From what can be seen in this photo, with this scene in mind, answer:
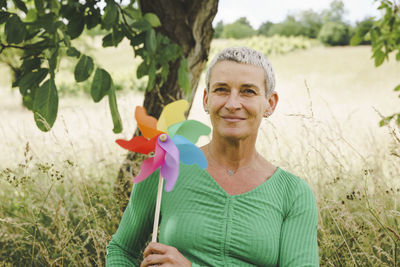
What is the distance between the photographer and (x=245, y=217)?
1.37 metres

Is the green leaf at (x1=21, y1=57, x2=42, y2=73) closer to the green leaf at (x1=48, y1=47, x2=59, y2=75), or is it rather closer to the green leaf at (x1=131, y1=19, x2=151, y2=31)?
the green leaf at (x1=48, y1=47, x2=59, y2=75)

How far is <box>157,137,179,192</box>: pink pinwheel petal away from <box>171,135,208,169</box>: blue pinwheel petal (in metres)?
0.04

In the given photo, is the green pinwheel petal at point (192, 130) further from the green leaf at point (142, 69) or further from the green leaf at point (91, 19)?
the green leaf at point (91, 19)

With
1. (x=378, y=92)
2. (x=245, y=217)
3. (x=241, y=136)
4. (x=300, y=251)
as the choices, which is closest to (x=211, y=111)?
(x=241, y=136)

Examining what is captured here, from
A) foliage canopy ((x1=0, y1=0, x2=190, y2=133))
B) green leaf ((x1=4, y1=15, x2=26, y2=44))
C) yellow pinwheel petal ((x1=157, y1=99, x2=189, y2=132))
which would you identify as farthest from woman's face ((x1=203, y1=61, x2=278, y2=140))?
green leaf ((x1=4, y1=15, x2=26, y2=44))

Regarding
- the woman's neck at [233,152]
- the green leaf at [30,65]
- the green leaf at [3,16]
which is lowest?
the woman's neck at [233,152]

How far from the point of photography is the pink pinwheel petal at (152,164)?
48.9 inches

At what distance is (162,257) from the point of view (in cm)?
121

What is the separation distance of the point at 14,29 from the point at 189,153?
1.02 m

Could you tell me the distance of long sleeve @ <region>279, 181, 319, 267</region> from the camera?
1.35 m

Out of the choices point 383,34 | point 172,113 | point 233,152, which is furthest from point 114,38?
point 383,34

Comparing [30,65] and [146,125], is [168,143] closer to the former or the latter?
[146,125]

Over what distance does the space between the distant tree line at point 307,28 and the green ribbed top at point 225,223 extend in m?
37.9

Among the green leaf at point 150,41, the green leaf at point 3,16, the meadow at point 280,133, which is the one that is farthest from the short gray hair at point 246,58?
the meadow at point 280,133
